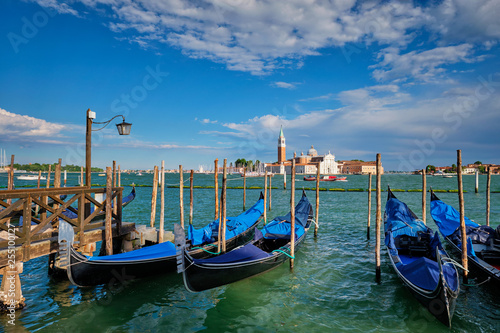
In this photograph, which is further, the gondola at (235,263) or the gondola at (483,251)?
the gondola at (483,251)

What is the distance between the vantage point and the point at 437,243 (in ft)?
19.6

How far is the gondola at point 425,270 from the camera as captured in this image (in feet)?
13.4

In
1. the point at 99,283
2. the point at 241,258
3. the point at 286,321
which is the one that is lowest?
the point at 286,321

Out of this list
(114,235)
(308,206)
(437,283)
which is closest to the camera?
(437,283)

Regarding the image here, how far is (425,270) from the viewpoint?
467cm

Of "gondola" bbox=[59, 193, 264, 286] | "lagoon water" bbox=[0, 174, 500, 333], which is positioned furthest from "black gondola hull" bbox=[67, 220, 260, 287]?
"lagoon water" bbox=[0, 174, 500, 333]

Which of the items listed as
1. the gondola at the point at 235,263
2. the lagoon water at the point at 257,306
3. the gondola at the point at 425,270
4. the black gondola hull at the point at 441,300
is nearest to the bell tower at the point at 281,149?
the gondola at the point at 235,263

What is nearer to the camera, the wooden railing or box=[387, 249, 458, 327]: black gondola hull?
box=[387, 249, 458, 327]: black gondola hull

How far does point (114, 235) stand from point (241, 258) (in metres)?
2.76

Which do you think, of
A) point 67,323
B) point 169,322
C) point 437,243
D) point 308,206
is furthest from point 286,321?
point 308,206

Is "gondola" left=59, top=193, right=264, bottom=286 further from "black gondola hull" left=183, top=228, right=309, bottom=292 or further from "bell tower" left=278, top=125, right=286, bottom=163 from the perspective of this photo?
"bell tower" left=278, top=125, right=286, bottom=163

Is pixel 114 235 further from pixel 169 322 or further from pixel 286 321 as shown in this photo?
pixel 286 321

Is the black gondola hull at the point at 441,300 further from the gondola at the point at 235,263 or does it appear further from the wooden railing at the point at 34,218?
the wooden railing at the point at 34,218

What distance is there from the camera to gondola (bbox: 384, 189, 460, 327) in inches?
160
